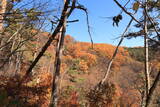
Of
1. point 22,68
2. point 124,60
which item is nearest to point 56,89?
point 22,68

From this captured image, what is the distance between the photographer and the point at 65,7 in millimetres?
4496

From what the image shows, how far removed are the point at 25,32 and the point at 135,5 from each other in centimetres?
386

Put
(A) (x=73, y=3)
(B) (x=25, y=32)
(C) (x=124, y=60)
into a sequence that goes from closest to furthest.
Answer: (A) (x=73, y=3) < (B) (x=25, y=32) < (C) (x=124, y=60)

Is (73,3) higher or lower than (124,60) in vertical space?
higher

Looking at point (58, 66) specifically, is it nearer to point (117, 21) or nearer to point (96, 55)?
point (117, 21)

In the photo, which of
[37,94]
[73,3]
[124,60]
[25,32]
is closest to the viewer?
[73,3]

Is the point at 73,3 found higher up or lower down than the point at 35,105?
higher up

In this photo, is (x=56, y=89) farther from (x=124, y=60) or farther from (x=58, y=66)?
(x=124, y=60)

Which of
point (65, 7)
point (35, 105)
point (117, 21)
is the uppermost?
point (65, 7)

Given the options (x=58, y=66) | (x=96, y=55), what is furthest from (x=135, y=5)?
(x=96, y=55)

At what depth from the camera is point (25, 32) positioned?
4.88 metres

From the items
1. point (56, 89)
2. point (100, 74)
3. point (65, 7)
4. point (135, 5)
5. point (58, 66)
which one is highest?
point (65, 7)

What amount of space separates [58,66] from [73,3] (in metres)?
1.56

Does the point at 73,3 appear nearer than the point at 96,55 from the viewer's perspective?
Yes
